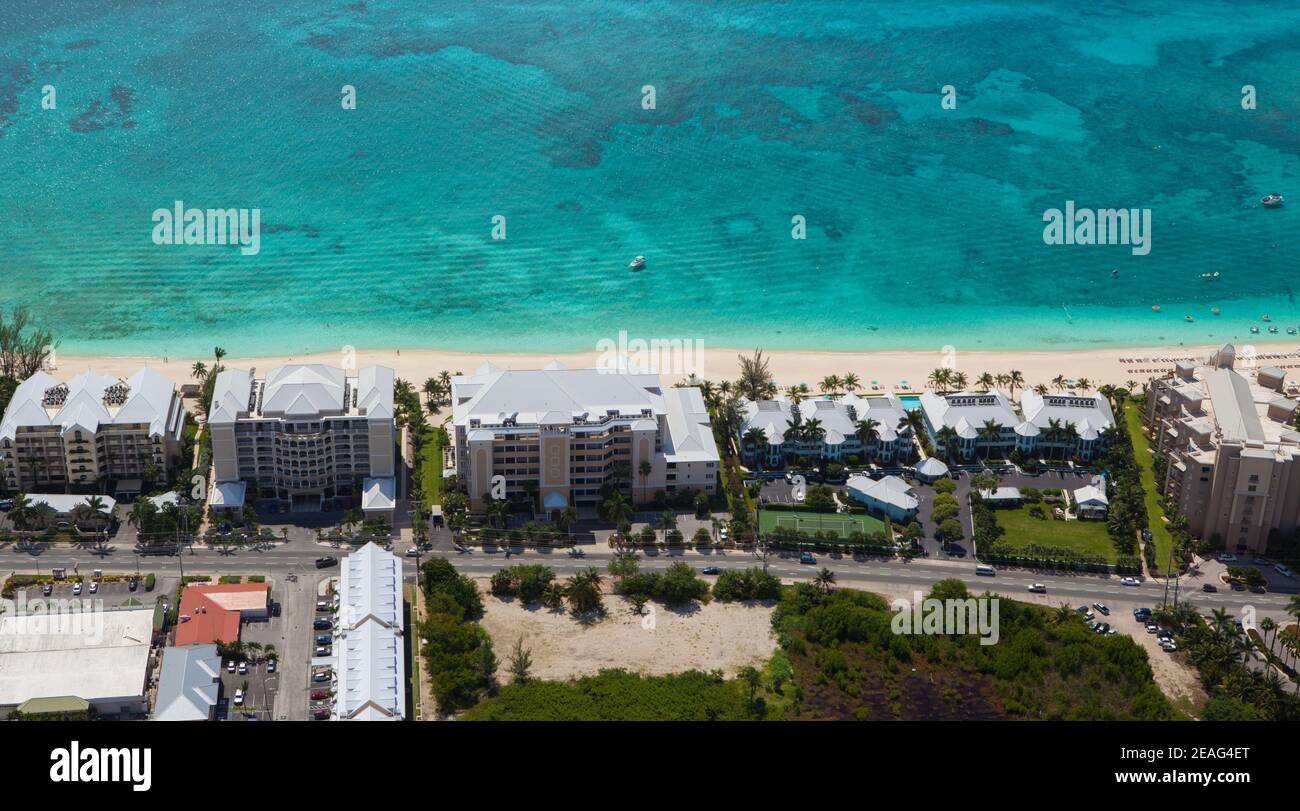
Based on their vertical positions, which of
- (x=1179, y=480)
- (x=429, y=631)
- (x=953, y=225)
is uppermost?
(x=953, y=225)

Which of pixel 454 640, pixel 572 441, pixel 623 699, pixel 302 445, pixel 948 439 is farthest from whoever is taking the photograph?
pixel 948 439

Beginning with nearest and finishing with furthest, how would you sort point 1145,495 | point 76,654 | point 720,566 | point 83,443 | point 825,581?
point 76,654
point 825,581
point 720,566
point 83,443
point 1145,495

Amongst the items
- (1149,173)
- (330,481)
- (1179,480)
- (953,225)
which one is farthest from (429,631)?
(1149,173)

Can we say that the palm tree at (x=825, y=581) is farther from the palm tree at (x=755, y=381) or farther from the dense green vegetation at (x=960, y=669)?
the palm tree at (x=755, y=381)

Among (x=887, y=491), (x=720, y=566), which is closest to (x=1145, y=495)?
(x=887, y=491)

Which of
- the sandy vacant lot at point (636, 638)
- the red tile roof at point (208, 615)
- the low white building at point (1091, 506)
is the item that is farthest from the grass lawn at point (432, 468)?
the low white building at point (1091, 506)

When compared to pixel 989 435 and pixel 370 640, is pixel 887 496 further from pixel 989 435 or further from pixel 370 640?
pixel 370 640
